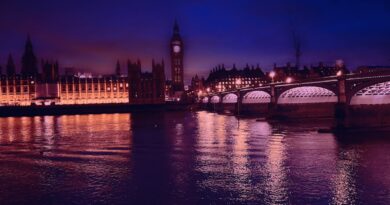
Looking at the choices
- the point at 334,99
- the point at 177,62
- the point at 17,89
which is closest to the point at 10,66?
the point at 17,89

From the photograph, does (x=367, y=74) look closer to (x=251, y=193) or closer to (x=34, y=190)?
(x=251, y=193)

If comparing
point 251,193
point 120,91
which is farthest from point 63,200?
point 120,91

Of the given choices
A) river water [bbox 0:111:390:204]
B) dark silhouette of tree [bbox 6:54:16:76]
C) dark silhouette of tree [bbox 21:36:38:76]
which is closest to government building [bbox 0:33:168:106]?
dark silhouette of tree [bbox 6:54:16:76]

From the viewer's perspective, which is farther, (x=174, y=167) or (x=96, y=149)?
(x=96, y=149)

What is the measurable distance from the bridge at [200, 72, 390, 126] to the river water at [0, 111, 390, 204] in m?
11.9

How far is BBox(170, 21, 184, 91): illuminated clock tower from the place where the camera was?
598 feet

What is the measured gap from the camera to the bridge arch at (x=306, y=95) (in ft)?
A: 204

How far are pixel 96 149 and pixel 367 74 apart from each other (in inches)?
1089

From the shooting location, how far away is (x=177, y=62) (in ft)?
611

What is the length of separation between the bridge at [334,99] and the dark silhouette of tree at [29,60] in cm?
9912

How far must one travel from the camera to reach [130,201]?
17453mm

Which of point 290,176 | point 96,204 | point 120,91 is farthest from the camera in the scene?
point 120,91

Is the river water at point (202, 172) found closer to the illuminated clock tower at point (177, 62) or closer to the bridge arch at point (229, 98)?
the bridge arch at point (229, 98)

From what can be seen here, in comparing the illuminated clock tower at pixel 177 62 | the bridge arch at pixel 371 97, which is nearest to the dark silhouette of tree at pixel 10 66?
the illuminated clock tower at pixel 177 62
